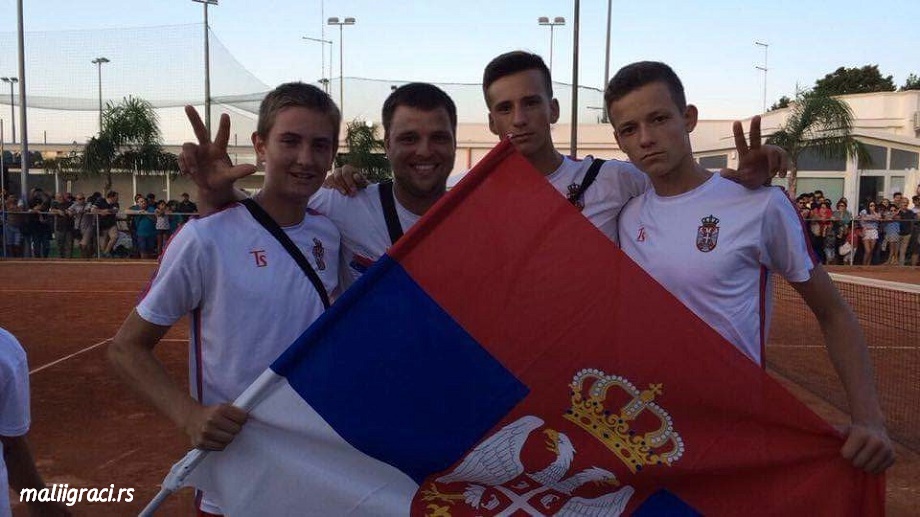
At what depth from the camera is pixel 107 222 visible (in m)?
23.2

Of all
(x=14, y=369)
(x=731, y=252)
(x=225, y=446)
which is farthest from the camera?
(x=731, y=252)

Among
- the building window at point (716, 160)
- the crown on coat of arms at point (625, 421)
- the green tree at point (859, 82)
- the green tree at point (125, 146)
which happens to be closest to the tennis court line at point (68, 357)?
the crown on coat of arms at point (625, 421)

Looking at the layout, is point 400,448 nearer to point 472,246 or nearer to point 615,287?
point 472,246

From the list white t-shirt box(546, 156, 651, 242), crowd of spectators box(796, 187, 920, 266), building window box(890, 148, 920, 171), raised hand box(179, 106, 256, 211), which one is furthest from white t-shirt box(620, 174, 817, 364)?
building window box(890, 148, 920, 171)

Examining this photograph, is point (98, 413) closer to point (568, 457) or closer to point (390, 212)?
point (390, 212)

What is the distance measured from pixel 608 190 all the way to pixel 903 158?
104 ft

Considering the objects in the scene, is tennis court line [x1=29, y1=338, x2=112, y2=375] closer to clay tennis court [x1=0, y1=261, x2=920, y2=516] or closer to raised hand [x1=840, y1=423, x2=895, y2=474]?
clay tennis court [x1=0, y1=261, x2=920, y2=516]

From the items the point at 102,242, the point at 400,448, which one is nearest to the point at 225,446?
the point at 400,448

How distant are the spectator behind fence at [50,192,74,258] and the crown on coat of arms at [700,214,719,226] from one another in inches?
947

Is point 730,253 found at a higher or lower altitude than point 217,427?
higher

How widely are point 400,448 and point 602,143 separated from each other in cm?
4591

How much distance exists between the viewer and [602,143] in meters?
46.7

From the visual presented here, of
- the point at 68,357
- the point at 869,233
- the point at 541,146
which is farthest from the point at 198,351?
the point at 869,233

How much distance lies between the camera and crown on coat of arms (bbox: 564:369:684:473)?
7.91 feet
